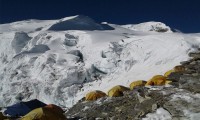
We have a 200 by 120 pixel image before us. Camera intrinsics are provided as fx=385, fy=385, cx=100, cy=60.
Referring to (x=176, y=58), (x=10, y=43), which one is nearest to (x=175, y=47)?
(x=176, y=58)

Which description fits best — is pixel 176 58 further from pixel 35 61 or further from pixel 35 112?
pixel 35 112

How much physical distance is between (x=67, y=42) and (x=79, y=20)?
17794 millimetres

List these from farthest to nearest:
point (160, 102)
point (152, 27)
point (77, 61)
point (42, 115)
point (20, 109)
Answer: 1. point (152, 27)
2. point (77, 61)
3. point (20, 109)
4. point (42, 115)
5. point (160, 102)

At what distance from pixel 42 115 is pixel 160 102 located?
5465mm

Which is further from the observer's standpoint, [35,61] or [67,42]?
[67,42]

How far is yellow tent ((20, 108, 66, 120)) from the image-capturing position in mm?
16812

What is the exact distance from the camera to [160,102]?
47.7 feet

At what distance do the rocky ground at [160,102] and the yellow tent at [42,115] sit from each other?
2.43 ft

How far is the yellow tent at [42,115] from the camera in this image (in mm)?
16812

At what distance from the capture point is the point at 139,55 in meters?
59.8

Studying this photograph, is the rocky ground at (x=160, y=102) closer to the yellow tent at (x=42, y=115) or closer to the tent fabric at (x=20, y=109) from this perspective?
the yellow tent at (x=42, y=115)

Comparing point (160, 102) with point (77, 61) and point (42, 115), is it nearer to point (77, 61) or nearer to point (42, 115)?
point (42, 115)

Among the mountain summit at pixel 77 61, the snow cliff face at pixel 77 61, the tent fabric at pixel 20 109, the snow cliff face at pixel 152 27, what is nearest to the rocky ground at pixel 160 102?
the tent fabric at pixel 20 109

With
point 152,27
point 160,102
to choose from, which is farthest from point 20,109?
point 152,27
